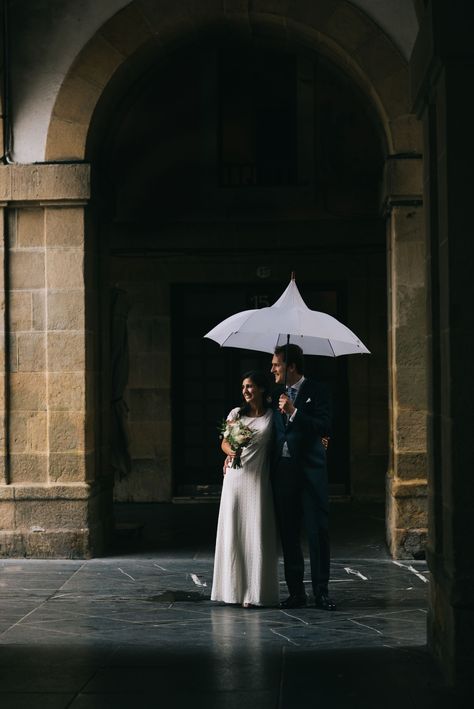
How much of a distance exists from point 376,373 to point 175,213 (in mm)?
3427

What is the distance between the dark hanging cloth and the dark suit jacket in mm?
3441

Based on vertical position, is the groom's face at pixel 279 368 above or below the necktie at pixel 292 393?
above

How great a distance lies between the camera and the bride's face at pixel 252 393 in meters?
8.10

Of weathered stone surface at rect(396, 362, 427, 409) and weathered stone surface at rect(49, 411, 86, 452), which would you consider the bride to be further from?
weathered stone surface at rect(49, 411, 86, 452)

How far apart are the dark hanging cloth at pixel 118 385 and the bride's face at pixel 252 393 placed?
331 cm

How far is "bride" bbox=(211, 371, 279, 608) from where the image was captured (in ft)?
26.5

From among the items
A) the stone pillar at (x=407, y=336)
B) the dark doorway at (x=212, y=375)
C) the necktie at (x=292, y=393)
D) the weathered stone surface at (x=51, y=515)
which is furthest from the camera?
the dark doorway at (x=212, y=375)

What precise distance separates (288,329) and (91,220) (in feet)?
11.2

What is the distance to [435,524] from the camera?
626cm

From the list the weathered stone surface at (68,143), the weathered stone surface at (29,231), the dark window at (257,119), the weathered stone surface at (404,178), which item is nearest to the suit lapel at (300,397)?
the weathered stone surface at (404,178)

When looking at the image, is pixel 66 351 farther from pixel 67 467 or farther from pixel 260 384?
pixel 260 384

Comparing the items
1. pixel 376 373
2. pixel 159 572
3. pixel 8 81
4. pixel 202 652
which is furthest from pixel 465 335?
pixel 376 373

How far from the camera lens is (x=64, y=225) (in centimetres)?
1034

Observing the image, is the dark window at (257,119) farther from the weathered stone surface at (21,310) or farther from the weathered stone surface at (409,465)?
the weathered stone surface at (409,465)
